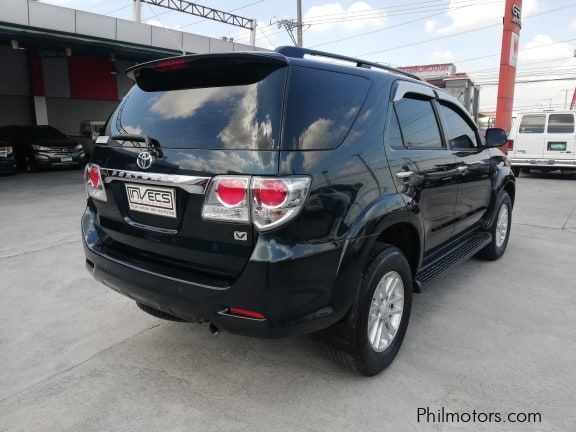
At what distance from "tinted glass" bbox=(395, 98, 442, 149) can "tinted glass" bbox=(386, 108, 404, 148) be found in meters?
0.07

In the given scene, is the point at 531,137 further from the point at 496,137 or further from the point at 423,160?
the point at 423,160

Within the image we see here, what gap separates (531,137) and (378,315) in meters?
12.5

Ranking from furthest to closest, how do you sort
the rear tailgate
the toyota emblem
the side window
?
1. the side window
2. the toyota emblem
3. the rear tailgate

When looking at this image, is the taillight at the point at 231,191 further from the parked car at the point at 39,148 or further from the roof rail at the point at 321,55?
the parked car at the point at 39,148

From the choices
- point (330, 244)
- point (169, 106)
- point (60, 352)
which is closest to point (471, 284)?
point (330, 244)

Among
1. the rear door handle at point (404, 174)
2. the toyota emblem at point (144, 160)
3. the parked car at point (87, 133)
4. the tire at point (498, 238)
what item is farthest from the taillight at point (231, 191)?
the parked car at point (87, 133)

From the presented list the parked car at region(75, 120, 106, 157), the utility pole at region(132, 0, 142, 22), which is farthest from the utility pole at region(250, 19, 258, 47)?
the parked car at region(75, 120, 106, 157)

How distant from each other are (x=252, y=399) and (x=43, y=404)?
44.1 inches

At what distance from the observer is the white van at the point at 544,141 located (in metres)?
12.7

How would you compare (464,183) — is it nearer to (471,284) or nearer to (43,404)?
(471,284)

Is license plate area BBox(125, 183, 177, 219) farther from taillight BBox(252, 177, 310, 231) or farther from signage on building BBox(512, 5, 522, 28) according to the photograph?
signage on building BBox(512, 5, 522, 28)

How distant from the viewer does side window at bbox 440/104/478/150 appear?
3805 millimetres

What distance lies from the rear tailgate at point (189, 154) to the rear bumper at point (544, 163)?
12933mm

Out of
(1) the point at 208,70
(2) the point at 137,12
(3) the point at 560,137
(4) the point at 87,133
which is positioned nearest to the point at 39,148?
(4) the point at 87,133
